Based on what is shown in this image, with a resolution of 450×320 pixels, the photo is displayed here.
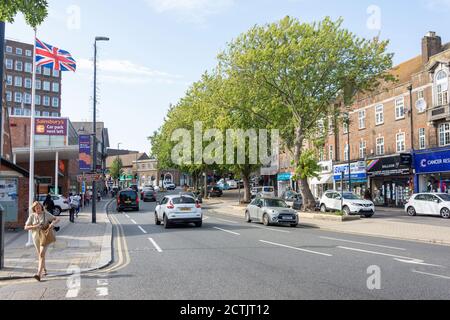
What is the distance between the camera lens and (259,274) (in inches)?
346

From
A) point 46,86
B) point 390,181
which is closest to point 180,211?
point 390,181

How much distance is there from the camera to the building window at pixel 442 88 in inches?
1325

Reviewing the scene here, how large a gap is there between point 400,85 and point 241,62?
18.1m

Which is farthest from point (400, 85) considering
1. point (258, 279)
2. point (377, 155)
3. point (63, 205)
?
point (258, 279)

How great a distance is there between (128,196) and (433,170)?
79.6 feet

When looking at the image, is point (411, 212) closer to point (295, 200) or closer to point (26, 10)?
point (295, 200)

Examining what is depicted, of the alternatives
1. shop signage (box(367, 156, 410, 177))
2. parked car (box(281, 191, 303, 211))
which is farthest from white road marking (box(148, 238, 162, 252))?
shop signage (box(367, 156, 410, 177))

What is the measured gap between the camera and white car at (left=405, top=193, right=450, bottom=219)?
86.9ft

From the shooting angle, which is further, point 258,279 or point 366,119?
point 366,119

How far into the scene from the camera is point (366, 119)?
43.6 m

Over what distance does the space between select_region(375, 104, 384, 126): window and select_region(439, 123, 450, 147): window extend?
7.31 m

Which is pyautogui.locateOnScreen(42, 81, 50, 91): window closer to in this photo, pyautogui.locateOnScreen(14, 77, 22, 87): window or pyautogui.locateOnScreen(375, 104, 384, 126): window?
pyautogui.locateOnScreen(14, 77, 22, 87): window

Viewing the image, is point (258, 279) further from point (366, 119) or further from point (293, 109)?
A: point (366, 119)
